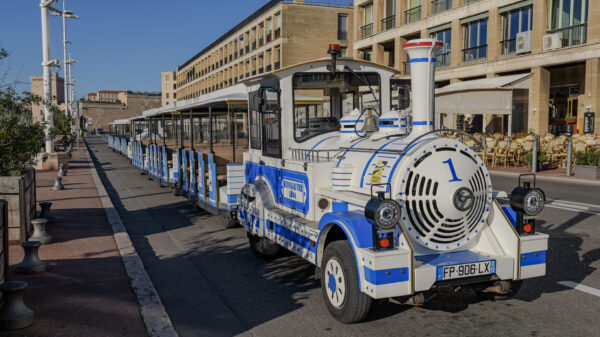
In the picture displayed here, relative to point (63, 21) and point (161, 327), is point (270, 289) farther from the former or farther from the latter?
point (63, 21)

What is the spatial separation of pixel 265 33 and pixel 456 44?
27359mm

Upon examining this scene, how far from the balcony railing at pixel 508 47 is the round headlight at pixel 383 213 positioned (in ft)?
80.5

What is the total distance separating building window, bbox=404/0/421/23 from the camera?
31500 mm

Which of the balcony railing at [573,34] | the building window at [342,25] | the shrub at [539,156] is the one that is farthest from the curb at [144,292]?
the building window at [342,25]

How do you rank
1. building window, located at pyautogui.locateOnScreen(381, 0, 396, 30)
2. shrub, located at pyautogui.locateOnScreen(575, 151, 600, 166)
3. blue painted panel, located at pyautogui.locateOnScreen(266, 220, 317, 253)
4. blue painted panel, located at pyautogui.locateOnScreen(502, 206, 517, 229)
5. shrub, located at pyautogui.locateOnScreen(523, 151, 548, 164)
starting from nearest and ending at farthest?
blue painted panel, located at pyautogui.locateOnScreen(502, 206, 517, 229)
blue painted panel, located at pyautogui.locateOnScreen(266, 220, 317, 253)
shrub, located at pyautogui.locateOnScreen(575, 151, 600, 166)
shrub, located at pyautogui.locateOnScreen(523, 151, 548, 164)
building window, located at pyautogui.locateOnScreen(381, 0, 396, 30)

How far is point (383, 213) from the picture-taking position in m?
4.00

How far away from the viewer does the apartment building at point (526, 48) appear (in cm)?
2273

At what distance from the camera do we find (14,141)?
8.02 meters

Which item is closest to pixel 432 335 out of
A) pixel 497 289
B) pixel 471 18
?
pixel 497 289

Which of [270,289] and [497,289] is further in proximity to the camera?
[270,289]

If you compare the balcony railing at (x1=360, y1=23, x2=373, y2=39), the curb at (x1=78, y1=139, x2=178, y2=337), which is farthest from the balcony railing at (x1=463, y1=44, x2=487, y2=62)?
the curb at (x1=78, y1=139, x2=178, y2=337)

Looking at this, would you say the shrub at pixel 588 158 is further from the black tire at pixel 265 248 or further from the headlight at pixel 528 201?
the headlight at pixel 528 201

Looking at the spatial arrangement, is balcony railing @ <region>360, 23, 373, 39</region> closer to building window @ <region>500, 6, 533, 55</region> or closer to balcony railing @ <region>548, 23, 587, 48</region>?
building window @ <region>500, 6, 533, 55</region>

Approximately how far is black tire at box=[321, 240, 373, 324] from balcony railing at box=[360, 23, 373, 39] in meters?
33.0
